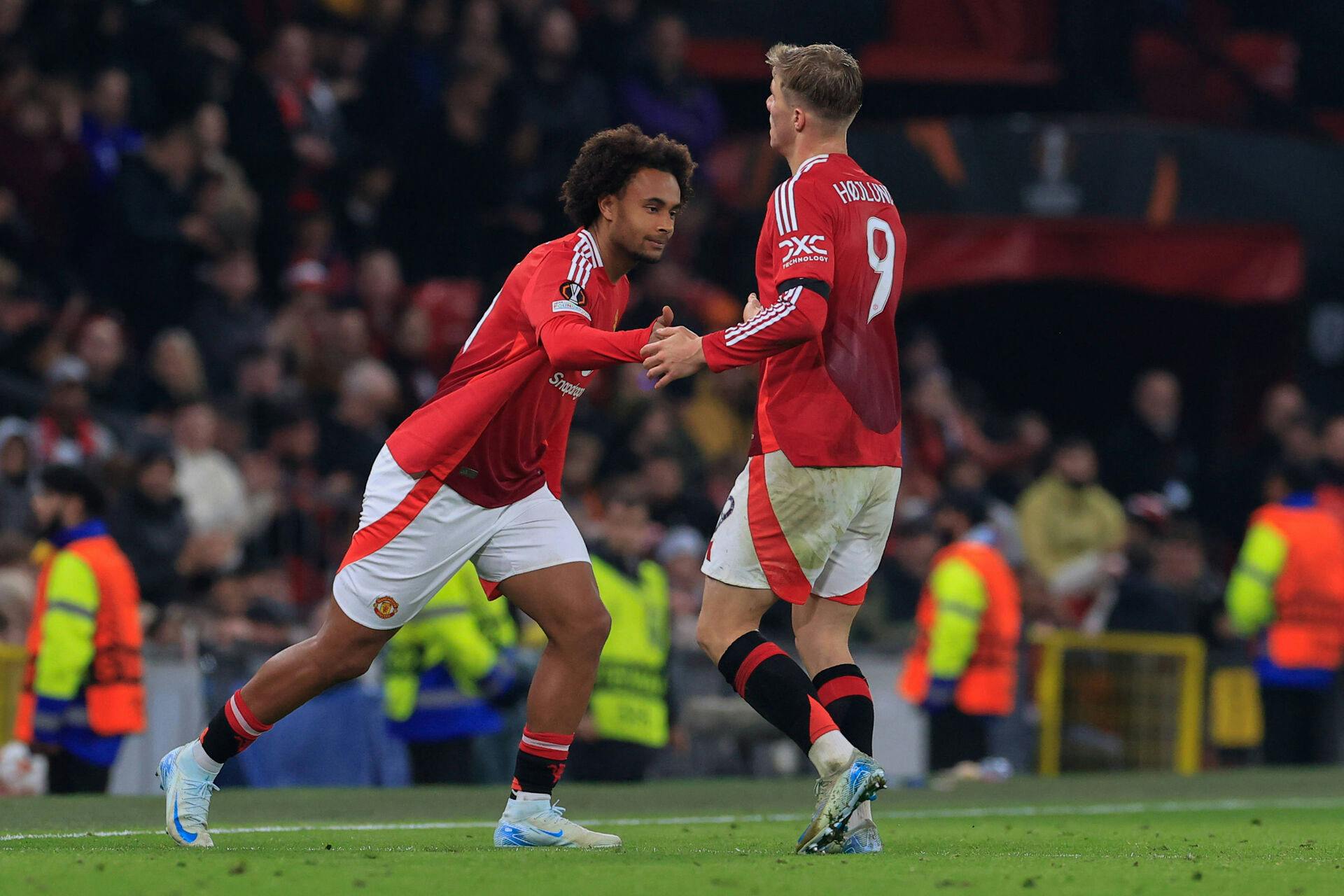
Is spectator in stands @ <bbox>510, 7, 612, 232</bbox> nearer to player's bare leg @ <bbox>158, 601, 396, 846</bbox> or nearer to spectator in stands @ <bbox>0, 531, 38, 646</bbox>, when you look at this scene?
spectator in stands @ <bbox>0, 531, 38, 646</bbox>

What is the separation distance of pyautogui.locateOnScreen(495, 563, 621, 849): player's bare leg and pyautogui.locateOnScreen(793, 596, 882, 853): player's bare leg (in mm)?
617

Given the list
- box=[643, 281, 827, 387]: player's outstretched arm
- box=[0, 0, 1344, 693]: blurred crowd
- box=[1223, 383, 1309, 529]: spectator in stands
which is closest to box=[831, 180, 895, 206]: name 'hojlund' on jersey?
box=[643, 281, 827, 387]: player's outstretched arm

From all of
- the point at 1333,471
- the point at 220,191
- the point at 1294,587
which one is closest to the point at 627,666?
the point at 220,191

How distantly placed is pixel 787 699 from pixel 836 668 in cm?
41

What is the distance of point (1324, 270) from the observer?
18359 mm

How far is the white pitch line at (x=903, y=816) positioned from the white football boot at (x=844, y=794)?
7.09ft

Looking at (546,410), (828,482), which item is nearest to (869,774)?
(828,482)

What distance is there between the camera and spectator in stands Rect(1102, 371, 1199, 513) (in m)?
17.4

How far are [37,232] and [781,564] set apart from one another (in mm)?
8612

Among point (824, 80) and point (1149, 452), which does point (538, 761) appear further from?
point (1149, 452)

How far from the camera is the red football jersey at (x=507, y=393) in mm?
6492

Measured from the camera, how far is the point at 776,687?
20.5ft

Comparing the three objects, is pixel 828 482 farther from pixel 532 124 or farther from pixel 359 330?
pixel 532 124

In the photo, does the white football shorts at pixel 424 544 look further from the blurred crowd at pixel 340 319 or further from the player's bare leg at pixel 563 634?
the blurred crowd at pixel 340 319
